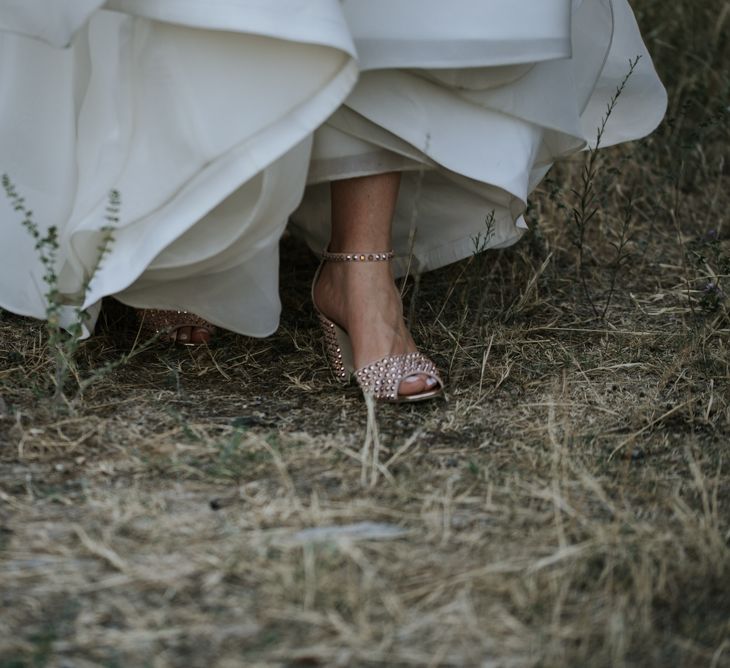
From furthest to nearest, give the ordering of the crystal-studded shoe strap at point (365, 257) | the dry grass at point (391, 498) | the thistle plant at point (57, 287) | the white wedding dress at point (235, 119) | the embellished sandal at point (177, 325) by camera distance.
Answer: the embellished sandal at point (177, 325) < the crystal-studded shoe strap at point (365, 257) < the thistle plant at point (57, 287) < the white wedding dress at point (235, 119) < the dry grass at point (391, 498)

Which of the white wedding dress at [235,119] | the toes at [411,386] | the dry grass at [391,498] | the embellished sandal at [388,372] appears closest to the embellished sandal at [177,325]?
the dry grass at [391,498]

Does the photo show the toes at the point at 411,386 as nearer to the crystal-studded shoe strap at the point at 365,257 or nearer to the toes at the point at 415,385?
the toes at the point at 415,385

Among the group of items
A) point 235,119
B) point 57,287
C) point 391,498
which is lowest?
point 391,498

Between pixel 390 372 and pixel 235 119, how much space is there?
57cm

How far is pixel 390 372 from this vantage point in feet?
7.02

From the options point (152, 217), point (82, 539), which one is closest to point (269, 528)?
point (82, 539)

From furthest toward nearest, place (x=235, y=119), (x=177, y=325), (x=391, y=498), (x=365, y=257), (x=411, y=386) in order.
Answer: (x=177, y=325) < (x=365, y=257) < (x=411, y=386) < (x=235, y=119) < (x=391, y=498)

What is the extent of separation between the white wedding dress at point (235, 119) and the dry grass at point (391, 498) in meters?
0.24

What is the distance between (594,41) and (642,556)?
1311 millimetres

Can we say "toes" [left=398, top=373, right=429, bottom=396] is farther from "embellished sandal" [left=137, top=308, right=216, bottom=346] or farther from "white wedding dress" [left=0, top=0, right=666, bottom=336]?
"embellished sandal" [left=137, top=308, right=216, bottom=346]

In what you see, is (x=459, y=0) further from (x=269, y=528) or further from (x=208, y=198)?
(x=269, y=528)

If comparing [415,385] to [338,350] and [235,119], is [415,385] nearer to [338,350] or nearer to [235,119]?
[338,350]

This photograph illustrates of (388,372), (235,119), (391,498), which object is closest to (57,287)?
(235,119)

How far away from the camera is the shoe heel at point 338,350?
228 centimetres
